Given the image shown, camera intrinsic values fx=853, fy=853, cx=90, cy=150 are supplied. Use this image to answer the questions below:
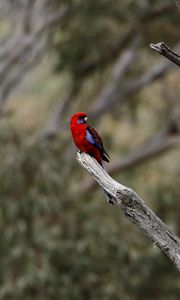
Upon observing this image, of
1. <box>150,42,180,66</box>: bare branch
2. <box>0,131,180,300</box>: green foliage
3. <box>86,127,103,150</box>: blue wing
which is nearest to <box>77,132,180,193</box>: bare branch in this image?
<box>0,131,180,300</box>: green foliage

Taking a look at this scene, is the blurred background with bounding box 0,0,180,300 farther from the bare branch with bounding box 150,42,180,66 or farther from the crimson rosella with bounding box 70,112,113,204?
the bare branch with bounding box 150,42,180,66

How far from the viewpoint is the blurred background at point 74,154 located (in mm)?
Answer: 13086

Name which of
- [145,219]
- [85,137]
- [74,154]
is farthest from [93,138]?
[74,154]

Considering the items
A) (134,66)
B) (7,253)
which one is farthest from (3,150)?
(134,66)

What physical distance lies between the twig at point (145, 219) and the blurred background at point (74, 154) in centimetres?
696

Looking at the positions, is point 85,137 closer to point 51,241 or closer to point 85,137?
point 85,137

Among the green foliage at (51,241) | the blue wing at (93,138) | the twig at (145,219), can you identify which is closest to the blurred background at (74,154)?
the green foliage at (51,241)

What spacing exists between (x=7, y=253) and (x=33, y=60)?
5440 millimetres

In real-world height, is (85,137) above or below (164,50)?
above

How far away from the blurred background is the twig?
274 inches

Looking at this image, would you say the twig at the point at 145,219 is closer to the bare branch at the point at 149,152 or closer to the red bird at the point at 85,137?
the red bird at the point at 85,137

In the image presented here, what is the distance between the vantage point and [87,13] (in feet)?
50.6

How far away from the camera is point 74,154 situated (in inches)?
633

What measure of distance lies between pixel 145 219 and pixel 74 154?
407 inches
